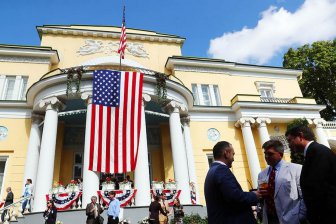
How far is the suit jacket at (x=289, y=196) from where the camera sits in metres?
3.88

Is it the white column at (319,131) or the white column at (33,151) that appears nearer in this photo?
the white column at (33,151)

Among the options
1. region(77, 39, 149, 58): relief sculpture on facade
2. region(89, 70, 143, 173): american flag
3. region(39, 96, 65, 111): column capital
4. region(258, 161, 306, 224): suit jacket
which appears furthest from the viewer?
region(77, 39, 149, 58): relief sculpture on facade

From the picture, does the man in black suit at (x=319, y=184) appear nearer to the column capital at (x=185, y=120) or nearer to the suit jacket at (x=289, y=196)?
the suit jacket at (x=289, y=196)

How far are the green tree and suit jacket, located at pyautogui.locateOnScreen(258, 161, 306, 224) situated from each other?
34.7m

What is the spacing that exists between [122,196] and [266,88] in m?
17.7

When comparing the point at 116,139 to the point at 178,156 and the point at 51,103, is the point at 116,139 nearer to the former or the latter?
the point at 178,156

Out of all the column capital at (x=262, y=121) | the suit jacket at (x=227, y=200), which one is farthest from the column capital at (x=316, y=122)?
the suit jacket at (x=227, y=200)

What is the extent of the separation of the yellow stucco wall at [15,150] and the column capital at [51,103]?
3.34 meters

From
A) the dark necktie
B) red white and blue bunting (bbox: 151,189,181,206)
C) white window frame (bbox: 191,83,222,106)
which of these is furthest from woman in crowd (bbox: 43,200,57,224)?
white window frame (bbox: 191,83,222,106)

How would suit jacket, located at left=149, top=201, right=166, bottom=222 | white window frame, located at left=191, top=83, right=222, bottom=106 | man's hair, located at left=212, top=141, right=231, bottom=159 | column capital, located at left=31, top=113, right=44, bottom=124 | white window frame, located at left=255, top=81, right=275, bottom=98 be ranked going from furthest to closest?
white window frame, located at left=255, top=81, right=275, bottom=98, white window frame, located at left=191, top=83, right=222, bottom=106, column capital, located at left=31, top=113, right=44, bottom=124, suit jacket, located at left=149, top=201, right=166, bottom=222, man's hair, located at left=212, top=141, right=231, bottom=159

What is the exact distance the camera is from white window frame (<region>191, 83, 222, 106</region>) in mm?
22922

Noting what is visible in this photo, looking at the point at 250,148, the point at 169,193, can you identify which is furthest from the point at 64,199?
the point at 250,148

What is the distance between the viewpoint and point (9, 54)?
2069 cm

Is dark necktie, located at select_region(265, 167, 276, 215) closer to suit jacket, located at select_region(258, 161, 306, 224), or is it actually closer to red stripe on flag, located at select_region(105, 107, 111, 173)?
suit jacket, located at select_region(258, 161, 306, 224)
